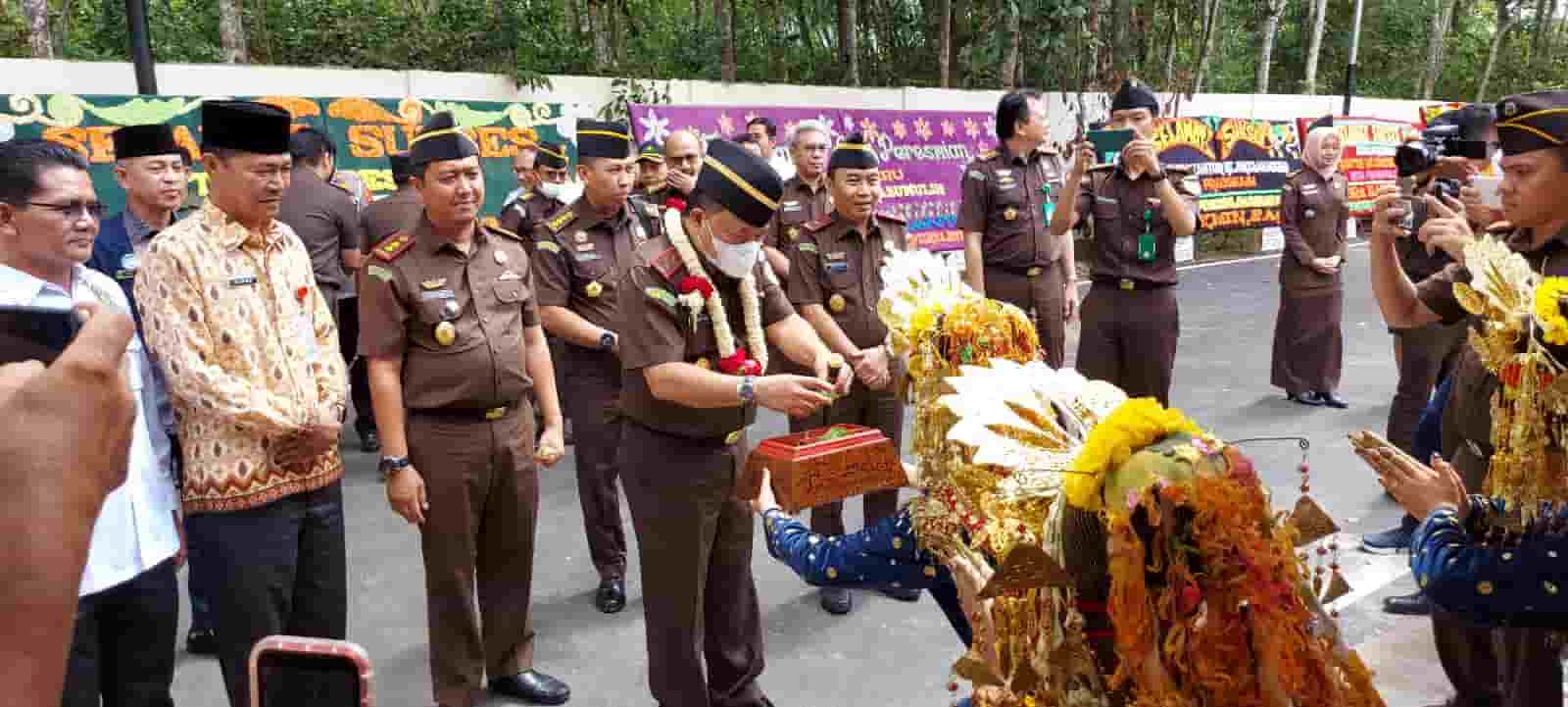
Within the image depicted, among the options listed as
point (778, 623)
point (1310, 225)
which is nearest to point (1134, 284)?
point (1310, 225)

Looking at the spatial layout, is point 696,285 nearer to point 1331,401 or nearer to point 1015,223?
point 1015,223

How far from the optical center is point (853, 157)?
5.01 metres

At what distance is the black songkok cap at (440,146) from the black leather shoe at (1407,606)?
154 inches

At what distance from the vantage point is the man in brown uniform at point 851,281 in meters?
4.93

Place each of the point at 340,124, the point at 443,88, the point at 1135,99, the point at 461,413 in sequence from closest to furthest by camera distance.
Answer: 1. the point at 461,413
2. the point at 1135,99
3. the point at 340,124
4. the point at 443,88

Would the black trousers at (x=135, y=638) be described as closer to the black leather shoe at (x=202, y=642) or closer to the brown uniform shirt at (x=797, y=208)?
the black leather shoe at (x=202, y=642)

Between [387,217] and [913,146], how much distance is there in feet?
28.2

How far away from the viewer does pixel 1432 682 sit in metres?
3.80

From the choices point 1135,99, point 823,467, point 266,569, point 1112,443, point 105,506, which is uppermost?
point 1135,99

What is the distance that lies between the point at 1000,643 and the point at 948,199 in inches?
468

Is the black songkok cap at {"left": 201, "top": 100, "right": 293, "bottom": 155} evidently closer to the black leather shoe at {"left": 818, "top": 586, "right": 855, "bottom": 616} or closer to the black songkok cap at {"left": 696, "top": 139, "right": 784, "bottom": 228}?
the black songkok cap at {"left": 696, "top": 139, "right": 784, "bottom": 228}

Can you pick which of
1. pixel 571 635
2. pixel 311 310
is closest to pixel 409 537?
pixel 571 635

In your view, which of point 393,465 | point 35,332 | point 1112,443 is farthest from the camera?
point 393,465

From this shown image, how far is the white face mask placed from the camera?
322cm
